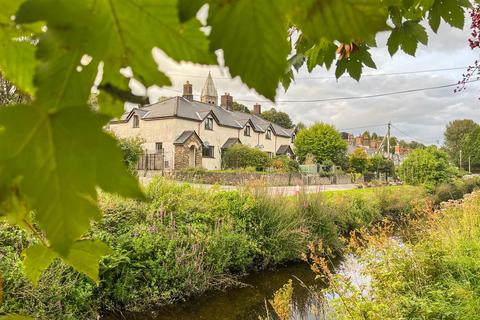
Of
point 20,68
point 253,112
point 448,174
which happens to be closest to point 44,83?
point 20,68

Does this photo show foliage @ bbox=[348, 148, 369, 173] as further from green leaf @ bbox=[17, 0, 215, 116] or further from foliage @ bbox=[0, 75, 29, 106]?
green leaf @ bbox=[17, 0, 215, 116]

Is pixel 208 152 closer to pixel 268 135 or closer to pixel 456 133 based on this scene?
pixel 268 135

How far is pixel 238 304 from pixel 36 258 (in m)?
5.46

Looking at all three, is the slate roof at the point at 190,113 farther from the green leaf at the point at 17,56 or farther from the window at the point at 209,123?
the green leaf at the point at 17,56

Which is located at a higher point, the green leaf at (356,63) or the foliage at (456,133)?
the foliage at (456,133)

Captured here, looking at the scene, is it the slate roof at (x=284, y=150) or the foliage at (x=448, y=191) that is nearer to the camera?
the foliage at (x=448, y=191)

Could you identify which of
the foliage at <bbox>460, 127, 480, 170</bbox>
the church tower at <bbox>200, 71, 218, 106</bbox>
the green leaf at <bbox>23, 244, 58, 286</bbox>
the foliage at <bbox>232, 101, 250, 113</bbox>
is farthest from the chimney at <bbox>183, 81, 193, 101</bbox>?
the foliage at <bbox>460, 127, 480, 170</bbox>

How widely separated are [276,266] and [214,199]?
74.5 inches

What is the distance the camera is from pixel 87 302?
4234 mm

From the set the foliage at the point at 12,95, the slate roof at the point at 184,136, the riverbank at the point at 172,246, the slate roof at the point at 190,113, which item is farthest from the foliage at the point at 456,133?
the foliage at the point at 12,95

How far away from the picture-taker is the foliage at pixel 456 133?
2207 inches

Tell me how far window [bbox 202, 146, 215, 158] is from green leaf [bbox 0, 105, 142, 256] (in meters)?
26.7

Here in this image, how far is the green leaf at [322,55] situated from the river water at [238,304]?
373 cm

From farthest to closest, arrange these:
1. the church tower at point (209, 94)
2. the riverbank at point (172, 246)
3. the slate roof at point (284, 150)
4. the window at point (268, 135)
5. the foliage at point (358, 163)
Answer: the church tower at point (209, 94)
the slate roof at point (284, 150)
the window at point (268, 135)
the foliage at point (358, 163)
the riverbank at point (172, 246)
